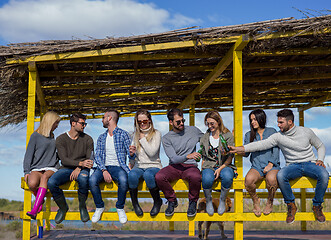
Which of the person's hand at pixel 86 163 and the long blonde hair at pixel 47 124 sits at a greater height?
the long blonde hair at pixel 47 124

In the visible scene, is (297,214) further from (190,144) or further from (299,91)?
(299,91)

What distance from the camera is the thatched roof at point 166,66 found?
265 inches

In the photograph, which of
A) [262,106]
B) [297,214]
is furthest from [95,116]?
[297,214]

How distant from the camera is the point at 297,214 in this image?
254 inches

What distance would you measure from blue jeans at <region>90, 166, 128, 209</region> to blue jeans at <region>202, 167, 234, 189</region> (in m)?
1.08

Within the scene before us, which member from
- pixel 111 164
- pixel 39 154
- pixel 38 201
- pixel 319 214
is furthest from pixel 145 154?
pixel 319 214

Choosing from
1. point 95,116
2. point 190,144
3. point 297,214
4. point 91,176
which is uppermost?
point 95,116

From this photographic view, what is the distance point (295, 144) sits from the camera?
6305 mm

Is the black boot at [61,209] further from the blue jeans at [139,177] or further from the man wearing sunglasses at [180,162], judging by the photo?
the man wearing sunglasses at [180,162]

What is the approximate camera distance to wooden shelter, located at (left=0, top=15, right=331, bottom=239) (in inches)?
263

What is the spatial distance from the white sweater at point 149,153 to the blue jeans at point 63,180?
74 cm

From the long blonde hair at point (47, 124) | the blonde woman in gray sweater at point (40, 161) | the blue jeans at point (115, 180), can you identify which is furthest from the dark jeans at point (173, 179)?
the long blonde hair at point (47, 124)

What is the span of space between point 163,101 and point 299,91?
331 cm

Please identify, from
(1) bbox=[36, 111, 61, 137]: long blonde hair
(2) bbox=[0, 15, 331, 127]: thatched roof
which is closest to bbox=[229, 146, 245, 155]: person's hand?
(2) bbox=[0, 15, 331, 127]: thatched roof
